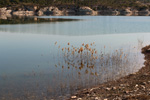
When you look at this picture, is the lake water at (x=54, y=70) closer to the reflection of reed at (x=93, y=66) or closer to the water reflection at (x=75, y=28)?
the reflection of reed at (x=93, y=66)

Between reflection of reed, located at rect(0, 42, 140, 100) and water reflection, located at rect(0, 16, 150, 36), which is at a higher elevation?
water reflection, located at rect(0, 16, 150, 36)

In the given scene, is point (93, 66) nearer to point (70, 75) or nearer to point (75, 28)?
point (70, 75)

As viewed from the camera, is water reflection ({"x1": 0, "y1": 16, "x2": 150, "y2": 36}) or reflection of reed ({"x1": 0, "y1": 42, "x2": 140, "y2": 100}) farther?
water reflection ({"x1": 0, "y1": 16, "x2": 150, "y2": 36})

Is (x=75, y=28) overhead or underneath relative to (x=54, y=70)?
overhead

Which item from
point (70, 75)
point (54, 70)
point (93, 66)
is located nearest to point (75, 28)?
point (93, 66)

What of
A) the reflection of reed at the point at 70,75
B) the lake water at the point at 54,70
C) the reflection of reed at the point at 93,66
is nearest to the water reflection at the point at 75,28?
the lake water at the point at 54,70

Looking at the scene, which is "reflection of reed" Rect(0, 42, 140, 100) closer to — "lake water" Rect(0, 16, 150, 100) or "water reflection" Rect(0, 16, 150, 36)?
"lake water" Rect(0, 16, 150, 100)

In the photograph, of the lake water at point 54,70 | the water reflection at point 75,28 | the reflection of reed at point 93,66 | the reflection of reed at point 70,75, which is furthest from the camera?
the water reflection at point 75,28

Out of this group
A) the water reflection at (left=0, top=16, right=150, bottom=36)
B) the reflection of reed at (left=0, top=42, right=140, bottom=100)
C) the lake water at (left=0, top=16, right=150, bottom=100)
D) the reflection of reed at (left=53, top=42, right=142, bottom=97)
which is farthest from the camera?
the water reflection at (left=0, top=16, right=150, bottom=36)

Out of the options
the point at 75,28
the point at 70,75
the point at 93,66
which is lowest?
the point at 70,75

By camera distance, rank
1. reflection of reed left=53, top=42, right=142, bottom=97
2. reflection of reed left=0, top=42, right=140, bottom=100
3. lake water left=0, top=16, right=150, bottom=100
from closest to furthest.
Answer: reflection of reed left=0, top=42, right=140, bottom=100
lake water left=0, top=16, right=150, bottom=100
reflection of reed left=53, top=42, right=142, bottom=97

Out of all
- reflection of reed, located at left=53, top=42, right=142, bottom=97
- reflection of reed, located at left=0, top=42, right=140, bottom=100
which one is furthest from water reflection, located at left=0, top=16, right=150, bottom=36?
reflection of reed, located at left=0, top=42, right=140, bottom=100

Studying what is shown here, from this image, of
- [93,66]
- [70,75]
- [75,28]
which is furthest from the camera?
[75,28]

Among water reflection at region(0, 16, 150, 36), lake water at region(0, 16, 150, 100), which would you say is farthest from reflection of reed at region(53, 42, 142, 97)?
water reflection at region(0, 16, 150, 36)
